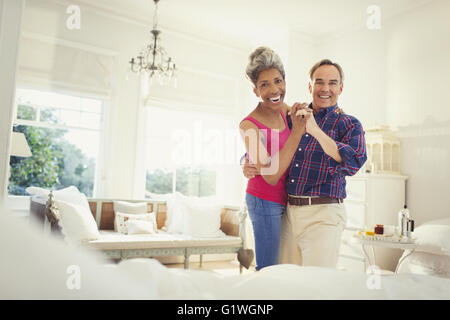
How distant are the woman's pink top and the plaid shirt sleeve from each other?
18cm

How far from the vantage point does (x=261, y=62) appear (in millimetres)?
1500

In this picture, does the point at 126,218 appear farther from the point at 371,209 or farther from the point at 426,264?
the point at 426,264

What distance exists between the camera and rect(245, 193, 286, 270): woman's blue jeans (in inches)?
57.9

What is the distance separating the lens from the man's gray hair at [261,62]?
1.50 m

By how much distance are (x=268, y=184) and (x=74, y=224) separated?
2652 millimetres

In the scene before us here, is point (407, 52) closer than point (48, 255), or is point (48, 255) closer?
point (48, 255)

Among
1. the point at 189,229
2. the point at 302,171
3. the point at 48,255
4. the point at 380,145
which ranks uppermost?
the point at 380,145

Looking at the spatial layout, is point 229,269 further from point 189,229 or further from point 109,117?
point 109,117

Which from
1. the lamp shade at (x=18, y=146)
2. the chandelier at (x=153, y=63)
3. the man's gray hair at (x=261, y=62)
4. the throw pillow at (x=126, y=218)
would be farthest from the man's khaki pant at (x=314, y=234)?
the throw pillow at (x=126, y=218)
